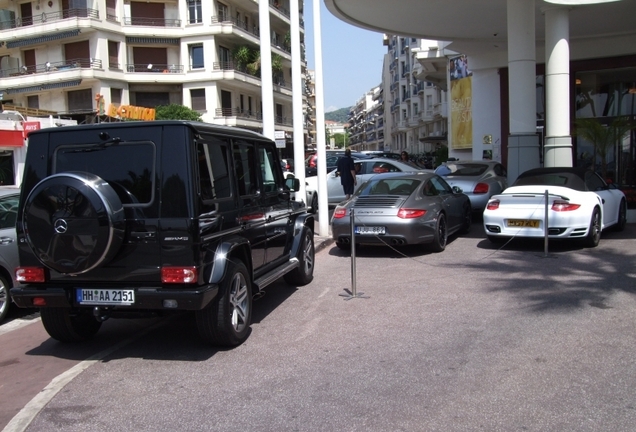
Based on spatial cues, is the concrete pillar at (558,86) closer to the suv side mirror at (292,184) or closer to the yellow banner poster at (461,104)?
the suv side mirror at (292,184)

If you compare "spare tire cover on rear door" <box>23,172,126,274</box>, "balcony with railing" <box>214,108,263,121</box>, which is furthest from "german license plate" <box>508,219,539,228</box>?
"balcony with railing" <box>214,108,263,121</box>

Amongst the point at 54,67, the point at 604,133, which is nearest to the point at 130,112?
the point at 54,67

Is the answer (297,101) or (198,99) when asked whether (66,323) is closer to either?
(297,101)

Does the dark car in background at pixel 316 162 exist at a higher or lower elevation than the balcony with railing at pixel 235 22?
lower

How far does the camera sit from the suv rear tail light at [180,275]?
197 inches

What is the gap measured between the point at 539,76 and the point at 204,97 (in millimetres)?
27611

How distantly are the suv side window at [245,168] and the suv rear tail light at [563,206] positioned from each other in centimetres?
588

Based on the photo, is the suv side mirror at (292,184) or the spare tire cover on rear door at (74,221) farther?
the suv side mirror at (292,184)

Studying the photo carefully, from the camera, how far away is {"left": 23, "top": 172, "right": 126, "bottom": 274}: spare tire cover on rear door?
4.91m

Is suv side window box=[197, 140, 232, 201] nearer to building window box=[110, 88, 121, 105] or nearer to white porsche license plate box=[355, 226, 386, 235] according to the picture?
white porsche license plate box=[355, 226, 386, 235]

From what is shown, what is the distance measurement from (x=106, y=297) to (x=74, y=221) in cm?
75

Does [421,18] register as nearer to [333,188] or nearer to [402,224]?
[333,188]

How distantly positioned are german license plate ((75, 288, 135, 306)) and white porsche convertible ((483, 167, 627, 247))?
24.0 feet

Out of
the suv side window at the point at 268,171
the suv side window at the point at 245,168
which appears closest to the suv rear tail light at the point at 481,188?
the suv side window at the point at 268,171
